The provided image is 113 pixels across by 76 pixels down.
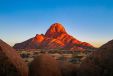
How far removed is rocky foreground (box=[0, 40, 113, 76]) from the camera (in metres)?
9.12

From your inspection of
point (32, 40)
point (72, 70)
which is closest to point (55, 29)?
point (32, 40)

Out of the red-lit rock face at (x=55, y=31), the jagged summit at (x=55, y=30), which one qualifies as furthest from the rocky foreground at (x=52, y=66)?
the jagged summit at (x=55, y=30)

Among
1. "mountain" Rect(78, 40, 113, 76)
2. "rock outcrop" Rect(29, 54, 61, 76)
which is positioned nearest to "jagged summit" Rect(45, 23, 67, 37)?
"rock outcrop" Rect(29, 54, 61, 76)

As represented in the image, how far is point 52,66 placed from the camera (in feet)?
34.8

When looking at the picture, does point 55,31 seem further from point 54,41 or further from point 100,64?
point 100,64

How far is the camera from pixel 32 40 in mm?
144125

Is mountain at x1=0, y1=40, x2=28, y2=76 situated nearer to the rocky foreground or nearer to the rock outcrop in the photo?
the rocky foreground

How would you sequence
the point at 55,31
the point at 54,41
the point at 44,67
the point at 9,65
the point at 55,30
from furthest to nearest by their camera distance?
the point at 55,30 < the point at 55,31 < the point at 54,41 < the point at 44,67 < the point at 9,65

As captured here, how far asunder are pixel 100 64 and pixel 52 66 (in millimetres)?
2177

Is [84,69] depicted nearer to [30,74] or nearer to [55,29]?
[30,74]

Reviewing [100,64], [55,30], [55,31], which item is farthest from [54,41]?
[100,64]

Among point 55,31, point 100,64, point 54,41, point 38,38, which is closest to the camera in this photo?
point 100,64

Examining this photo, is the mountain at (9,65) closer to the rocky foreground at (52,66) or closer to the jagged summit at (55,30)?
the rocky foreground at (52,66)

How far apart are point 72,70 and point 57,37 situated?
459 ft
